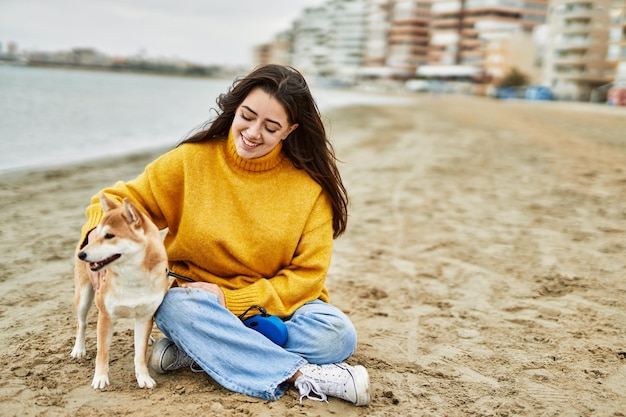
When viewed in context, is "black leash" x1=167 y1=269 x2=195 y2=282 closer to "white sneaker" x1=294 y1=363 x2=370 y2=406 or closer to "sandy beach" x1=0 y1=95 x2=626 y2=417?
"sandy beach" x1=0 y1=95 x2=626 y2=417

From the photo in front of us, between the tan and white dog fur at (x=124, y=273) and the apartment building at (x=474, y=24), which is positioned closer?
the tan and white dog fur at (x=124, y=273)

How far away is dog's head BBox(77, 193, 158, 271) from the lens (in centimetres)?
209

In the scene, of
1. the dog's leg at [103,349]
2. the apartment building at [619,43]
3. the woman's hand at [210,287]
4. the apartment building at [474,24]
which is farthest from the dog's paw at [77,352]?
the apartment building at [474,24]

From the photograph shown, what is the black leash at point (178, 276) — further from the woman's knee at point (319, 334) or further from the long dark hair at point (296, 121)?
the long dark hair at point (296, 121)

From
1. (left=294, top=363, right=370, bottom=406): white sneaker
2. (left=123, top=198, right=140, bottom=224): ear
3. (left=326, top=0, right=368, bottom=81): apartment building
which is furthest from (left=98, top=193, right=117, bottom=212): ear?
(left=326, top=0, right=368, bottom=81): apartment building

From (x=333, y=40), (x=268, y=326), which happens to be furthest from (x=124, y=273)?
(x=333, y=40)

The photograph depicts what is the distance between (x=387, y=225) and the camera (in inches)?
235

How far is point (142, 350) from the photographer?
2469 mm

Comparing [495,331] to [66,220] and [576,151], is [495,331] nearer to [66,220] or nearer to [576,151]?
[66,220]

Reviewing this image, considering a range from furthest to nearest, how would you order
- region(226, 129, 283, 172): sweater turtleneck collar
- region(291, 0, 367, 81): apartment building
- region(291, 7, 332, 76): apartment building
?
1. region(291, 7, 332, 76): apartment building
2. region(291, 0, 367, 81): apartment building
3. region(226, 129, 283, 172): sweater turtleneck collar

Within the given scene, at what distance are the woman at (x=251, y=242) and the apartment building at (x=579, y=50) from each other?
54.8 metres

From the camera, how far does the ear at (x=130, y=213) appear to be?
6.91 ft

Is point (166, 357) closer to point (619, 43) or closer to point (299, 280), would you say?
point (299, 280)

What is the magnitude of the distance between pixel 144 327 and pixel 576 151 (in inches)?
413
